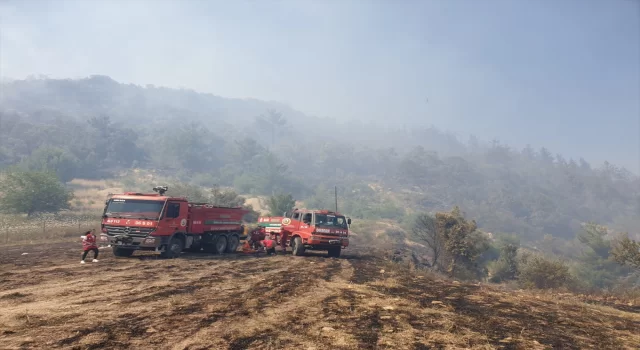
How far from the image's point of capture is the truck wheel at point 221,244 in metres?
18.7

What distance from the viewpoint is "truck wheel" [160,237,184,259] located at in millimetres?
15555

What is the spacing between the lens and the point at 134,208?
14961mm

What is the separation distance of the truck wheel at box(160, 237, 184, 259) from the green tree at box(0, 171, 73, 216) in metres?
30.9

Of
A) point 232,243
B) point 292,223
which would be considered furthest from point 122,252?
point 292,223

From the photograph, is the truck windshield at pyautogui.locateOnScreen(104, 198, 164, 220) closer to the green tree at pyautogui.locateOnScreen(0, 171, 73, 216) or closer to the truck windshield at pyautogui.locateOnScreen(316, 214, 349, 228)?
the truck windshield at pyautogui.locateOnScreen(316, 214, 349, 228)

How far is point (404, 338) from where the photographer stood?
21.9ft

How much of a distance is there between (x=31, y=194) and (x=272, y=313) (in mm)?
40772

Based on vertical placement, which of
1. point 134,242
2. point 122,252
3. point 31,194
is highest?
point 31,194

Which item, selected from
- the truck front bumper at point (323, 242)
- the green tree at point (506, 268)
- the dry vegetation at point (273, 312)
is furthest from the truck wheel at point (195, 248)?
the green tree at point (506, 268)

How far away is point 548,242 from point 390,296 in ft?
238

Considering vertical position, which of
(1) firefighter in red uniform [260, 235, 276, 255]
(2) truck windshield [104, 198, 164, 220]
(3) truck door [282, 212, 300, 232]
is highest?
(2) truck windshield [104, 198, 164, 220]

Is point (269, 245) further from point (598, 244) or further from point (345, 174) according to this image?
point (345, 174)

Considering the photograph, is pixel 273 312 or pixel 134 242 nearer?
pixel 273 312

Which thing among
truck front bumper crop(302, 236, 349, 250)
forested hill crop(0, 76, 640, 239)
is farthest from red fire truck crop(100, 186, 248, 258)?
forested hill crop(0, 76, 640, 239)
